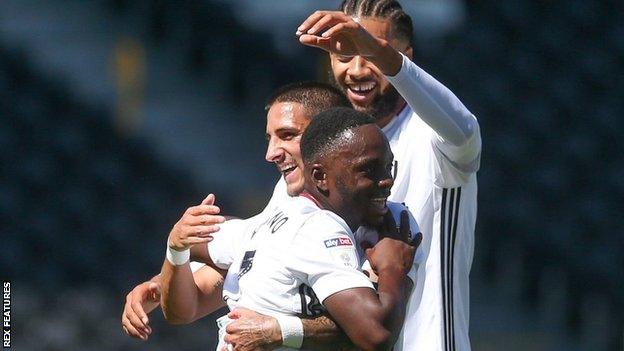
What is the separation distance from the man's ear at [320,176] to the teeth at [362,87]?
1.37 ft

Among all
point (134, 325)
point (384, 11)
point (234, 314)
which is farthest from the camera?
point (384, 11)

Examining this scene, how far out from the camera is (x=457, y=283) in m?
2.53

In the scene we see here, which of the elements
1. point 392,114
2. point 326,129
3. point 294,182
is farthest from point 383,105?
point 326,129

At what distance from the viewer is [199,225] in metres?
2.30

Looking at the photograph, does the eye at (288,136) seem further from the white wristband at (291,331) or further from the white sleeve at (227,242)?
the white wristband at (291,331)

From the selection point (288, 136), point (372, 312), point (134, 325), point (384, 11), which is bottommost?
point (134, 325)

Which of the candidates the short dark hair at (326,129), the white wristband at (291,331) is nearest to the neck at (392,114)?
the short dark hair at (326,129)

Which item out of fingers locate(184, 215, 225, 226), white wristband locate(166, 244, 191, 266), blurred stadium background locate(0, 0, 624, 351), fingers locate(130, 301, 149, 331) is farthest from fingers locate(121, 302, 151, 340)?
blurred stadium background locate(0, 0, 624, 351)

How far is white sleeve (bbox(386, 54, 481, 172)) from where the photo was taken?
7.63 feet

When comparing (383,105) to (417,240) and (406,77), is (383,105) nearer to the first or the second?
(406,77)

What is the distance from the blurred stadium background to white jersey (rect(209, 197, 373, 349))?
5.36 feet

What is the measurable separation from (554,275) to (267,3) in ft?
3.49

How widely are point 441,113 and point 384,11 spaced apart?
1.12 feet

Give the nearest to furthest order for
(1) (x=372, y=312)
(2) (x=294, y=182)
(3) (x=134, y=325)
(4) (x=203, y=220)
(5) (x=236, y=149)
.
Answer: (1) (x=372, y=312) < (4) (x=203, y=220) < (2) (x=294, y=182) < (3) (x=134, y=325) < (5) (x=236, y=149)
